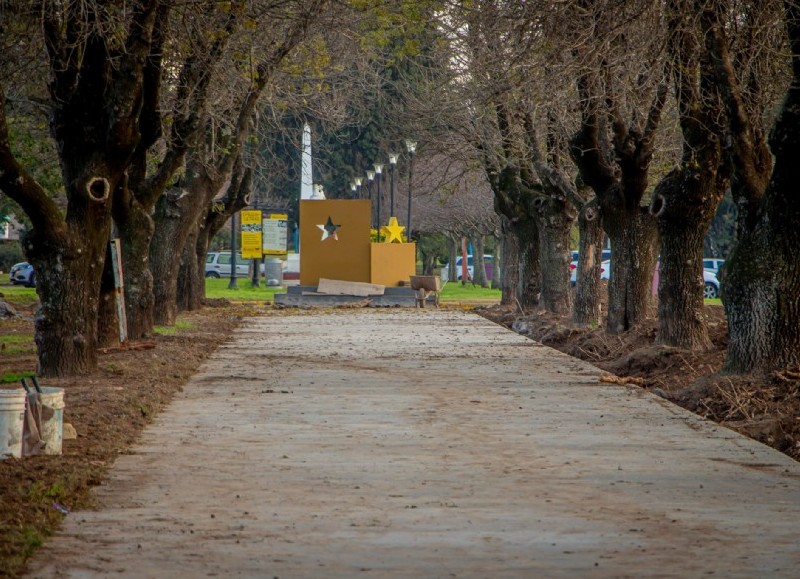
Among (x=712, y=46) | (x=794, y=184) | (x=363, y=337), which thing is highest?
(x=712, y=46)

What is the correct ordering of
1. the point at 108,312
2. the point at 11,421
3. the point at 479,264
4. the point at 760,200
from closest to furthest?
the point at 11,421, the point at 760,200, the point at 108,312, the point at 479,264

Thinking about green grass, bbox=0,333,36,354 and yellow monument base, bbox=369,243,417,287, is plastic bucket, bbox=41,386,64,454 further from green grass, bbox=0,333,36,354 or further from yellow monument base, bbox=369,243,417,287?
yellow monument base, bbox=369,243,417,287

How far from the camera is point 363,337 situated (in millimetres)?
26469

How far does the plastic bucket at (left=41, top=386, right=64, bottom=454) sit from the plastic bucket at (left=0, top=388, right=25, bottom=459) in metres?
0.26

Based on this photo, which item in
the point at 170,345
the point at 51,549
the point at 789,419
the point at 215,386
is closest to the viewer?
the point at 51,549

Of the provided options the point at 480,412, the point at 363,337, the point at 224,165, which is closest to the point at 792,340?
Result: the point at 480,412

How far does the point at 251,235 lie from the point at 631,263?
3622 centimetres

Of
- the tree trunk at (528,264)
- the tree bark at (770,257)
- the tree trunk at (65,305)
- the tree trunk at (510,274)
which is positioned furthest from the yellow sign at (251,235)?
the tree bark at (770,257)

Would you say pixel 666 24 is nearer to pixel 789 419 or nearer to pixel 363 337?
pixel 789 419

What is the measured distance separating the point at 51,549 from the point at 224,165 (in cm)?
2079

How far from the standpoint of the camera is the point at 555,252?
31953 mm

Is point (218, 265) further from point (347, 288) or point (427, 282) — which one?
point (427, 282)

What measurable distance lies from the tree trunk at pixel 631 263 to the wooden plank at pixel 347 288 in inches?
861

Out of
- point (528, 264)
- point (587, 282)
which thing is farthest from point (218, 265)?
point (587, 282)
